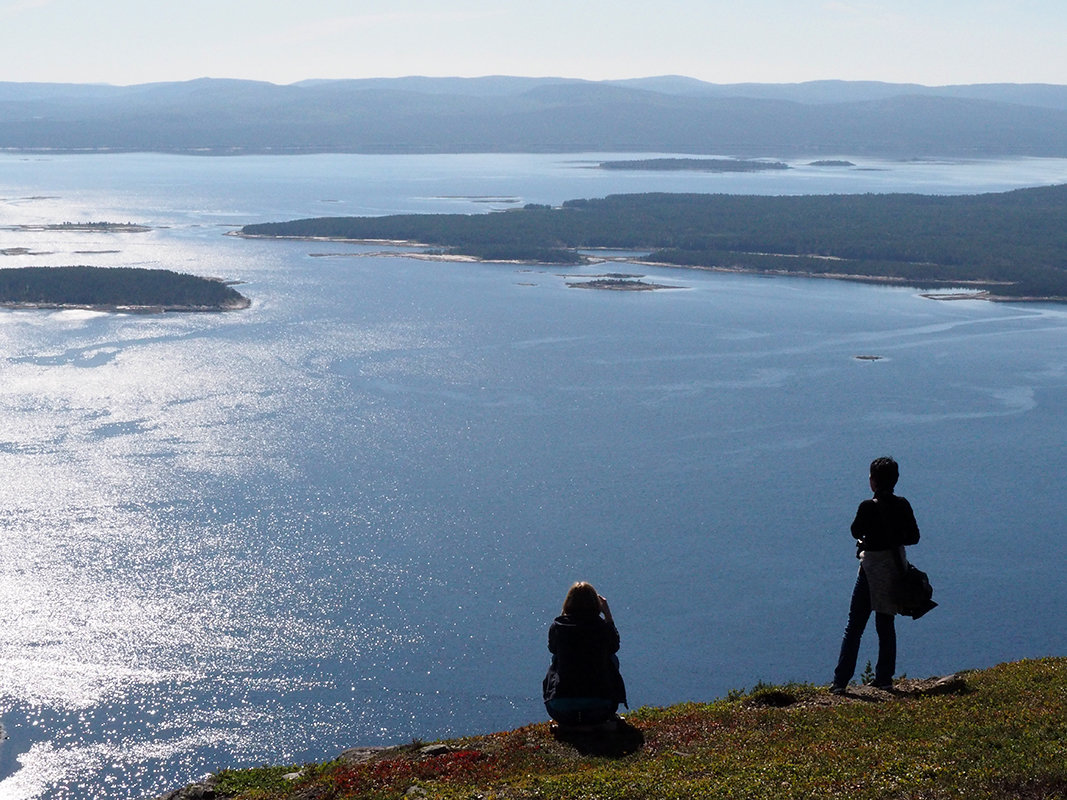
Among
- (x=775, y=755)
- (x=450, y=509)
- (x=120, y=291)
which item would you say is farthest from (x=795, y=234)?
(x=775, y=755)

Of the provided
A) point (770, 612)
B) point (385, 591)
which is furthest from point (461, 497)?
point (770, 612)

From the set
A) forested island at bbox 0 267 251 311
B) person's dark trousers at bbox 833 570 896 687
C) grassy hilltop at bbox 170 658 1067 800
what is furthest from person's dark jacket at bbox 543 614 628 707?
forested island at bbox 0 267 251 311

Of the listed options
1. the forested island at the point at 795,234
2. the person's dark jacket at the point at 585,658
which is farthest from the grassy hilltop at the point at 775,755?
the forested island at the point at 795,234

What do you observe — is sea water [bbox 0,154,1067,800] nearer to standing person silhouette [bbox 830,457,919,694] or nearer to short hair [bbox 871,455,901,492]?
standing person silhouette [bbox 830,457,919,694]

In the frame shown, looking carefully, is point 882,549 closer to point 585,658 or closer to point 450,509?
point 585,658

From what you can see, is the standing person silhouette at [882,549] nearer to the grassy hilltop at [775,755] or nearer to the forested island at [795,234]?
the grassy hilltop at [775,755]
